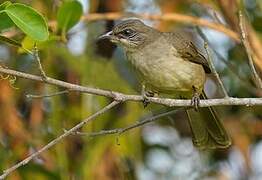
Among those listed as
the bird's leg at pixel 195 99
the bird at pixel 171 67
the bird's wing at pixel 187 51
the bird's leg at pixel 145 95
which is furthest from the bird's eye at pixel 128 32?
the bird's leg at pixel 195 99

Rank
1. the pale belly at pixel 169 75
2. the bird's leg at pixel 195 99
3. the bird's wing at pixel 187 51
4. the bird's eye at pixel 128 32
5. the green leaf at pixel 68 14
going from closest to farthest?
the bird's leg at pixel 195 99, the green leaf at pixel 68 14, the pale belly at pixel 169 75, the bird's wing at pixel 187 51, the bird's eye at pixel 128 32

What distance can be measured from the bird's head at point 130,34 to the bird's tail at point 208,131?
557mm

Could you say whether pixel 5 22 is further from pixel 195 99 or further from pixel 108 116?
pixel 108 116

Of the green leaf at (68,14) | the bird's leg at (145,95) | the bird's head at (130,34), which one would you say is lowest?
the bird's leg at (145,95)

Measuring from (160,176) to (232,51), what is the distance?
3.81ft

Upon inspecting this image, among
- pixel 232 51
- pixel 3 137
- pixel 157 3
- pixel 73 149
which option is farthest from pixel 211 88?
pixel 3 137

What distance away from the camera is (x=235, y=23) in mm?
5027

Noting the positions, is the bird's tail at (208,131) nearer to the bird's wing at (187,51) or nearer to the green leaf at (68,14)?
the bird's wing at (187,51)

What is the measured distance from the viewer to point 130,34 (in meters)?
5.08

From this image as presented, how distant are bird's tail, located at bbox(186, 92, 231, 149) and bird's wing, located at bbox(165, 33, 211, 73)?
0.73 feet

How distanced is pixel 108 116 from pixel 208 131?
896mm

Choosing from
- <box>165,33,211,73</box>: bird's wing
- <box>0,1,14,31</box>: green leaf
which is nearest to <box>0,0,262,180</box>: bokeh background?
<box>165,33,211,73</box>: bird's wing

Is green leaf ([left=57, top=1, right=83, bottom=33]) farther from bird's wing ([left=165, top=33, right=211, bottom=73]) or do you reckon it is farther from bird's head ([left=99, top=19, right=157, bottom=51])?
bird's wing ([left=165, top=33, right=211, bottom=73])

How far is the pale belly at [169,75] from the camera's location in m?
4.60
